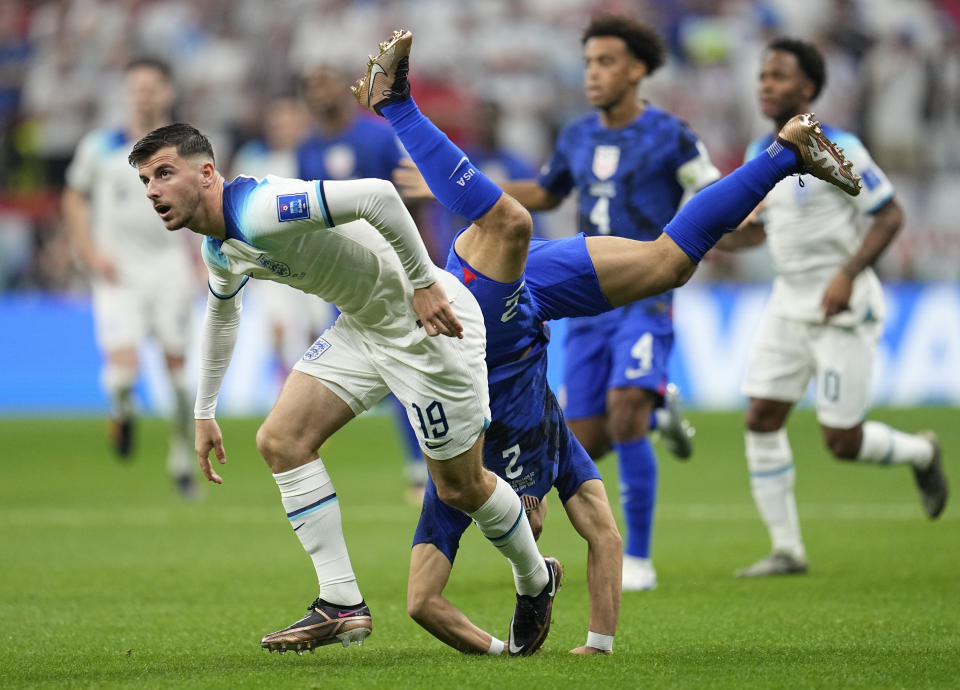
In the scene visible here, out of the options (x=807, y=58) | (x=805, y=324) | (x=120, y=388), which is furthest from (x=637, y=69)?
(x=120, y=388)

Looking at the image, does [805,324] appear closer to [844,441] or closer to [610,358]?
[844,441]

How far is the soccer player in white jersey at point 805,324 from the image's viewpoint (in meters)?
7.48

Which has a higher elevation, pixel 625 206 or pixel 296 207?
pixel 625 206

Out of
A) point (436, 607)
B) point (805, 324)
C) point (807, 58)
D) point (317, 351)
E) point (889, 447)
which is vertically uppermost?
point (807, 58)

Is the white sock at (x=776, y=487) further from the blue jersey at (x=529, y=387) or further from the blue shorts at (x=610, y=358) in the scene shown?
the blue jersey at (x=529, y=387)

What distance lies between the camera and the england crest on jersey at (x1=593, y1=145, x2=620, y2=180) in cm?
731

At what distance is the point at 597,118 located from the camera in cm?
759

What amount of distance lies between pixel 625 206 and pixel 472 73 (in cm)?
1293

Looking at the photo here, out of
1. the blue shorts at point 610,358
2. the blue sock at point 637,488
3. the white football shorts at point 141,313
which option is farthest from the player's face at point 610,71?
the white football shorts at point 141,313

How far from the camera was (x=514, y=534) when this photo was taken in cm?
487

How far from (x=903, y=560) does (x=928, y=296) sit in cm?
767

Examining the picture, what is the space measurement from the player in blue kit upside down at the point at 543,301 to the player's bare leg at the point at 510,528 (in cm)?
7

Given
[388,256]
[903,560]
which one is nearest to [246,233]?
[388,256]

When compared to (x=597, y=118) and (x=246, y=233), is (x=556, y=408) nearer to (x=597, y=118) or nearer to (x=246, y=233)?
(x=246, y=233)
